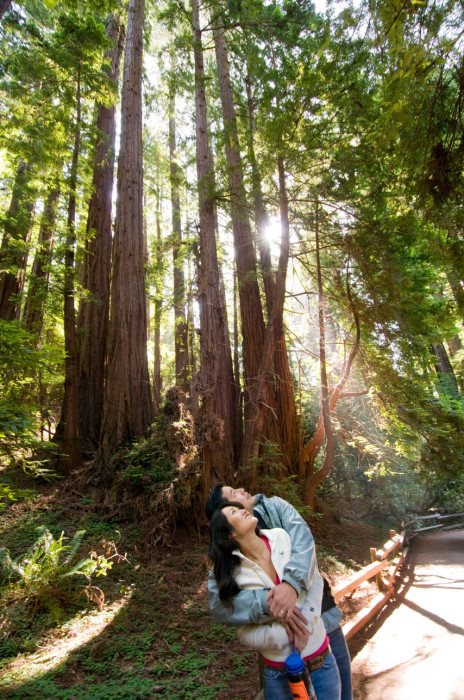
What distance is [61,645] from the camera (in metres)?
3.63

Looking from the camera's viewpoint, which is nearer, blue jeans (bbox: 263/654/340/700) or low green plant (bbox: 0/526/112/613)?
blue jeans (bbox: 263/654/340/700)

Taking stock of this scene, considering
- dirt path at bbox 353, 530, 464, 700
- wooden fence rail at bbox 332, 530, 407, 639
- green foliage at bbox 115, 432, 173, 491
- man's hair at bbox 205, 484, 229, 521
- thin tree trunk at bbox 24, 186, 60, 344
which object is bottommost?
dirt path at bbox 353, 530, 464, 700

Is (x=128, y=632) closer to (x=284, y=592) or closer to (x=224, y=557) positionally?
(x=224, y=557)

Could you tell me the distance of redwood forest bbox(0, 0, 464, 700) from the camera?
3.53 meters

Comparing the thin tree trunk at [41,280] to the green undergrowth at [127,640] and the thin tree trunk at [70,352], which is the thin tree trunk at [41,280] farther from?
the green undergrowth at [127,640]

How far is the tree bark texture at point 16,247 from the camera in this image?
26.8 feet

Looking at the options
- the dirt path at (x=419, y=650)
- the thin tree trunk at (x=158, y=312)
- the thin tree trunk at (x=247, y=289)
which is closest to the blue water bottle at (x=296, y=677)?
the dirt path at (x=419, y=650)

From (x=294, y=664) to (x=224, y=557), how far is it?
48cm

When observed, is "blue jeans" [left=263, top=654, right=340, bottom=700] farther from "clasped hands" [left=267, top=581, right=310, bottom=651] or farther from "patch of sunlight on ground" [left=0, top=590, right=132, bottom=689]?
"patch of sunlight on ground" [left=0, top=590, right=132, bottom=689]

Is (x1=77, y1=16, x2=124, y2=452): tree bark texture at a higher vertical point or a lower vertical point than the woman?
higher

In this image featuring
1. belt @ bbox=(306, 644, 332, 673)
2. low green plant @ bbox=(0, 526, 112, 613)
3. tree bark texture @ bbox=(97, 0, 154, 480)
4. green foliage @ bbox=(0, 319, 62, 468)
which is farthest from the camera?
tree bark texture @ bbox=(97, 0, 154, 480)

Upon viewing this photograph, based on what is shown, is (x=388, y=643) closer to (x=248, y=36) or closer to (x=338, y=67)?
(x=338, y=67)

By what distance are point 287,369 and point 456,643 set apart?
5.70 metres

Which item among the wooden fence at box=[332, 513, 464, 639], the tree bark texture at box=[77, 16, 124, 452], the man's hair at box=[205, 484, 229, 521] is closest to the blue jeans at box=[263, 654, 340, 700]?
the man's hair at box=[205, 484, 229, 521]
